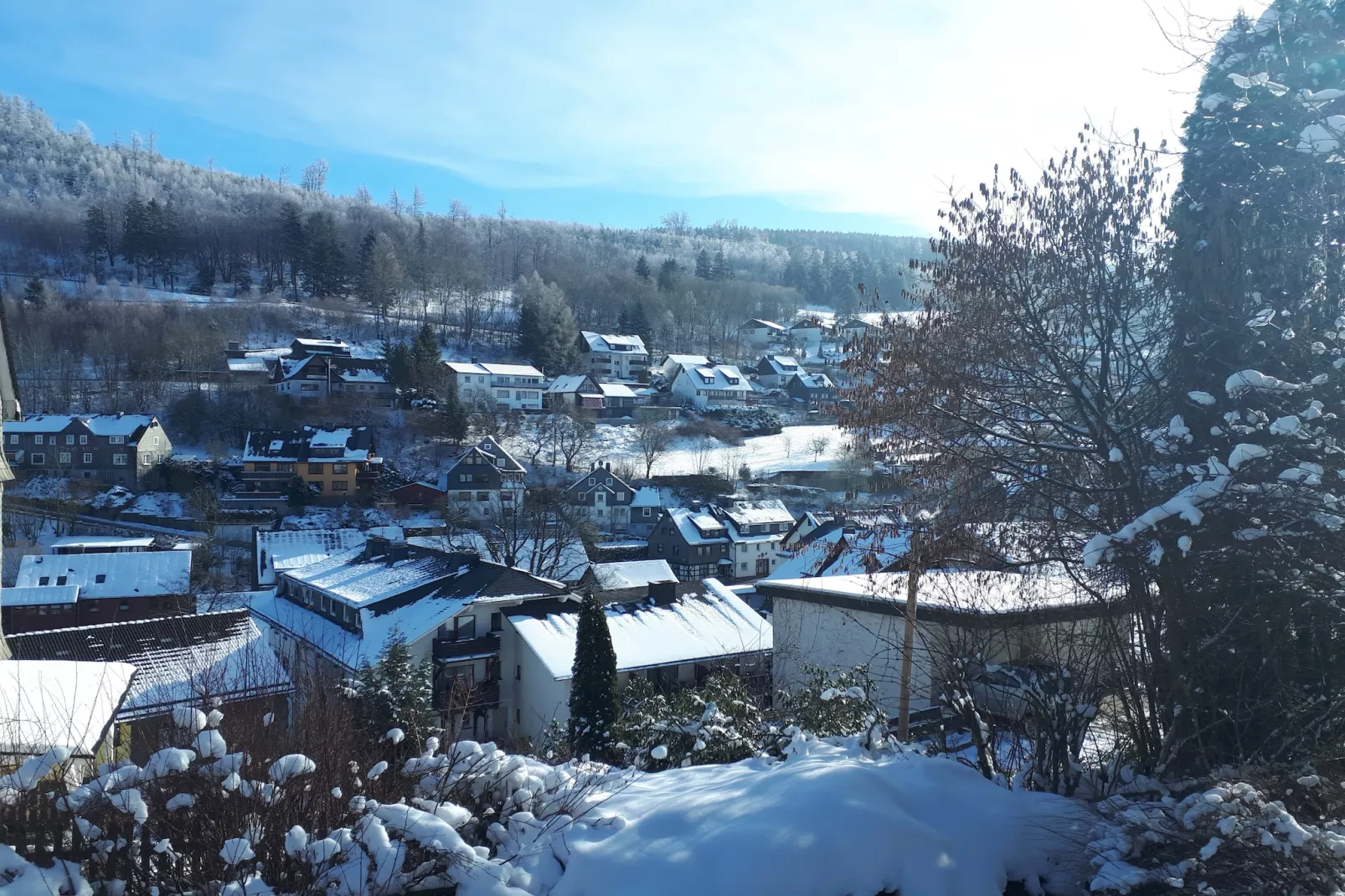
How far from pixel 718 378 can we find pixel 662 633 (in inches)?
1294

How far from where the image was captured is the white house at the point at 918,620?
17.1 feet

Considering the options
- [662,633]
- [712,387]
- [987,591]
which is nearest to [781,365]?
[712,387]

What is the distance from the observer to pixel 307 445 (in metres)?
31.9

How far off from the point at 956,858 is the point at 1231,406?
2.67 meters

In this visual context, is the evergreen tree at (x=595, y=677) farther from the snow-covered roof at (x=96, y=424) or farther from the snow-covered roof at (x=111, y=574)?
the snow-covered roof at (x=96, y=424)

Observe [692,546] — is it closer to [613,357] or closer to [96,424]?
[96,424]

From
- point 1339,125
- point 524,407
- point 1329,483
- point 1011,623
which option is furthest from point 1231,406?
point 524,407

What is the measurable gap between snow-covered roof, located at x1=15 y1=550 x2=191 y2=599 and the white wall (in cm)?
1793

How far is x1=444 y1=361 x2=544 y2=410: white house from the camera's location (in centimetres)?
4178

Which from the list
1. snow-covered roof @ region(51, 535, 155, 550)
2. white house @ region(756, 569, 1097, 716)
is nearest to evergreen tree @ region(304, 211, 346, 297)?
snow-covered roof @ region(51, 535, 155, 550)

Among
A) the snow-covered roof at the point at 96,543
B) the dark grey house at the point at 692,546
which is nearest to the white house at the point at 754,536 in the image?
the dark grey house at the point at 692,546

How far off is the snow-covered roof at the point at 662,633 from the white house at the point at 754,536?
1146cm

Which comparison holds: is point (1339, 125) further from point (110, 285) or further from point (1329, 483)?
point (110, 285)

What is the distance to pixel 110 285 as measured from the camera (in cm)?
5472
